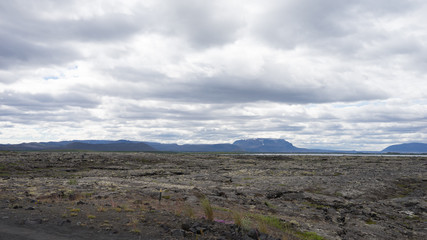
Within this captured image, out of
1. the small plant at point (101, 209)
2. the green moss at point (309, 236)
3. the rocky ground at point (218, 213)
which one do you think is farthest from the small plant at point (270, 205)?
the small plant at point (101, 209)

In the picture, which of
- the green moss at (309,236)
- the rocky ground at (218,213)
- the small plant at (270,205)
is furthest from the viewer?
the small plant at (270,205)

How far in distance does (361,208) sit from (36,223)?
26.9 metres

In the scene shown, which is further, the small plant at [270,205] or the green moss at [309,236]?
the small plant at [270,205]

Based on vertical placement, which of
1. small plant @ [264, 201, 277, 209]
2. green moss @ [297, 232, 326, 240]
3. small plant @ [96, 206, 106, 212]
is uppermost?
small plant @ [96, 206, 106, 212]

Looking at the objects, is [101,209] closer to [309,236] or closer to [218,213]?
[218,213]

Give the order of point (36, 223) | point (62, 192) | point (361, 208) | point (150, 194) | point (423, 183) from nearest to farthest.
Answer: point (36, 223), point (62, 192), point (150, 194), point (361, 208), point (423, 183)

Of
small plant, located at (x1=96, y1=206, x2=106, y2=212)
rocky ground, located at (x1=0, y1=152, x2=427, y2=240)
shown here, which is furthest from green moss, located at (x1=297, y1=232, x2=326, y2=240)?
small plant, located at (x1=96, y1=206, x2=106, y2=212)

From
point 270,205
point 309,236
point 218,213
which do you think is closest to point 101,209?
point 218,213

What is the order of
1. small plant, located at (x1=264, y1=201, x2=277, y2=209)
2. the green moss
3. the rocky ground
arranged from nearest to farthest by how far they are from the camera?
the rocky ground
the green moss
small plant, located at (x1=264, y1=201, x2=277, y2=209)

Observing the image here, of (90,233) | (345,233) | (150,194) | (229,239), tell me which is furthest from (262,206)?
(90,233)

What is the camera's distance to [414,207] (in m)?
30.8

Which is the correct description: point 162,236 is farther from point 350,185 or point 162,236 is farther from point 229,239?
point 350,185

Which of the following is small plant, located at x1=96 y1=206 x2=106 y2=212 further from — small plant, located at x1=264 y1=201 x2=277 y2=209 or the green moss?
small plant, located at x1=264 y1=201 x2=277 y2=209

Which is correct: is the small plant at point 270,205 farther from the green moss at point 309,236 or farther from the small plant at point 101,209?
the small plant at point 101,209
